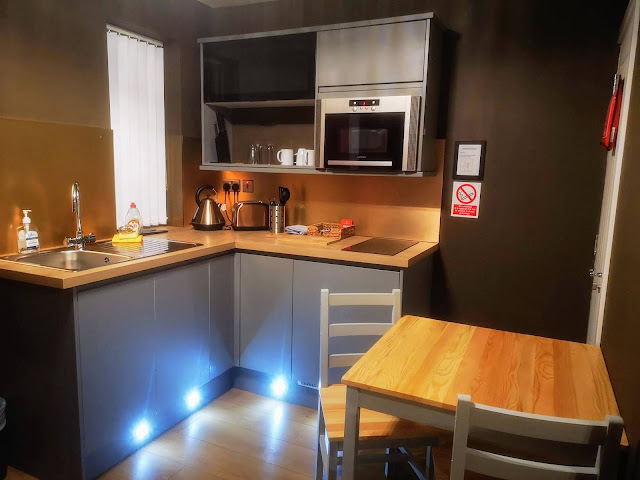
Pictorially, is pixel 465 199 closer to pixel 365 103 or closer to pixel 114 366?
pixel 365 103

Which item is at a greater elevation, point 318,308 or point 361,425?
point 318,308

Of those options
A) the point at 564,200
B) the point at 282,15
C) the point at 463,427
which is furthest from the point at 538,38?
the point at 463,427

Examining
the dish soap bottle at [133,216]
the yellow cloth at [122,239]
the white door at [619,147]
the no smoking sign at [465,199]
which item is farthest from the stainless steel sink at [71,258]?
the white door at [619,147]

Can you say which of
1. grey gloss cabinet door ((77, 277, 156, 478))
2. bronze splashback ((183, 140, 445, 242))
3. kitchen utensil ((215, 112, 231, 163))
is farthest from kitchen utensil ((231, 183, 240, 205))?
grey gloss cabinet door ((77, 277, 156, 478))

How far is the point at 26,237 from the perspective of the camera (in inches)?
90.4

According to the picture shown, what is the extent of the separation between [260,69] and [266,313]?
154 cm

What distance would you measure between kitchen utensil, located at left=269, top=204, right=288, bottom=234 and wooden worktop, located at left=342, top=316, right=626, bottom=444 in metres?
1.53

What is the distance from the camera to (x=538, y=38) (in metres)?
2.61

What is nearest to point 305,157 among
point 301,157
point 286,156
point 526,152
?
point 301,157

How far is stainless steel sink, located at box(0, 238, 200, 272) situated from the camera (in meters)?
2.26

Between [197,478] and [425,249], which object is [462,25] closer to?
[425,249]

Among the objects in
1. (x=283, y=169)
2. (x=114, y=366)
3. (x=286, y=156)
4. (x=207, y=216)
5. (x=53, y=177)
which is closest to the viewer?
(x=114, y=366)

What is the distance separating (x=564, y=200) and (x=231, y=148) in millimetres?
2238

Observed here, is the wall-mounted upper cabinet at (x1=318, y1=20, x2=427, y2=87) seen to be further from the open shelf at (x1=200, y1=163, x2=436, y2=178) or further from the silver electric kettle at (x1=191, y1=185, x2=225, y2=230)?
the silver electric kettle at (x1=191, y1=185, x2=225, y2=230)
